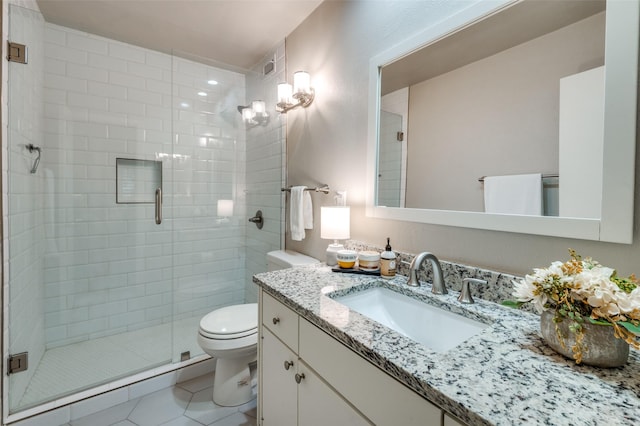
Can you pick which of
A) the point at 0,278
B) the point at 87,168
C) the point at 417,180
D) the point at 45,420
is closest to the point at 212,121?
the point at 87,168

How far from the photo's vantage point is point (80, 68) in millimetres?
2086

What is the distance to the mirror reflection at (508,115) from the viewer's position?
0.81 meters

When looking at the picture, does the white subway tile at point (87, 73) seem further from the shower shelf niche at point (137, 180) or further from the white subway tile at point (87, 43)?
the shower shelf niche at point (137, 180)

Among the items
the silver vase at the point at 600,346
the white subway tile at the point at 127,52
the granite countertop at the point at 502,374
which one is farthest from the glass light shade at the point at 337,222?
the white subway tile at the point at 127,52

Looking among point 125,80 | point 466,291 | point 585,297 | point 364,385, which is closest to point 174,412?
point 364,385

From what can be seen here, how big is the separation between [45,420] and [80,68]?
86.8 inches

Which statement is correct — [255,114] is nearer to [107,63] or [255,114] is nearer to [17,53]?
[107,63]

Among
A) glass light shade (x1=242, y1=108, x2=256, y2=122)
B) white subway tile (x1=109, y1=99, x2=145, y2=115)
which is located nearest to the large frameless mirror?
glass light shade (x1=242, y1=108, x2=256, y2=122)

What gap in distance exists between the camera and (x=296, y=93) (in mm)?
1901

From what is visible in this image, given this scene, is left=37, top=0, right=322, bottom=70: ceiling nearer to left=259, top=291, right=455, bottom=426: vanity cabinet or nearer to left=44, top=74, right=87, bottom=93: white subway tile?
left=44, top=74, right=87, bottom=93: white subway tile

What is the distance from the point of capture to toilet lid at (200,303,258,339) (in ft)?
5.04

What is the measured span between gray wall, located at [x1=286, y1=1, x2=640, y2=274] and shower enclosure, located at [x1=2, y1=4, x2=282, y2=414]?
52 cm

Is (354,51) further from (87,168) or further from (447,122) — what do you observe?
(87,168)

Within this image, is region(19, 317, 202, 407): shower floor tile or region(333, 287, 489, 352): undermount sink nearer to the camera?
region(333, 287, 489, 352): undermount sink
